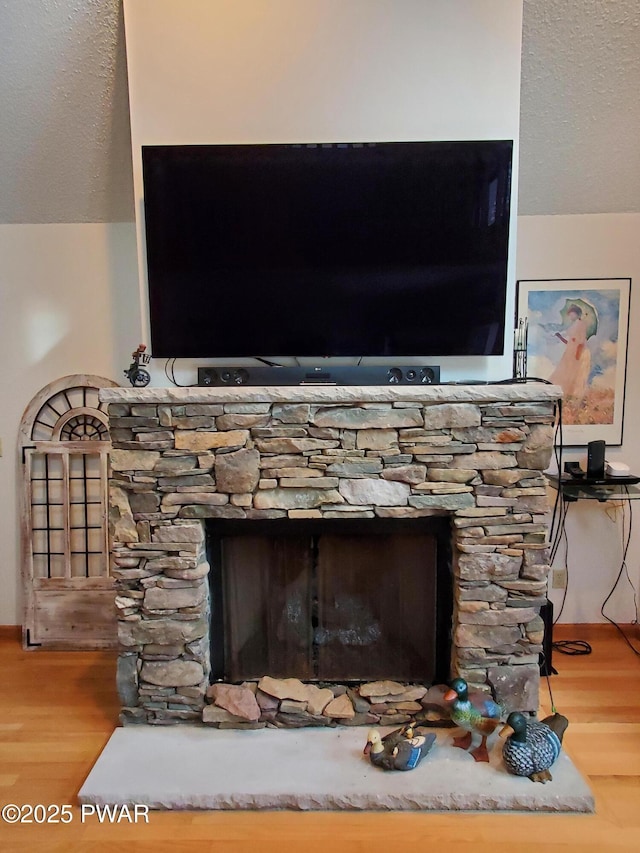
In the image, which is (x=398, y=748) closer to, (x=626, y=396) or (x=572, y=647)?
(x=572, y=647)

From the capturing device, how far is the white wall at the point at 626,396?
8.15 ft

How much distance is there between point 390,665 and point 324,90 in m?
2.22

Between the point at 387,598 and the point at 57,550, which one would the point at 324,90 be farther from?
the point at 57,550

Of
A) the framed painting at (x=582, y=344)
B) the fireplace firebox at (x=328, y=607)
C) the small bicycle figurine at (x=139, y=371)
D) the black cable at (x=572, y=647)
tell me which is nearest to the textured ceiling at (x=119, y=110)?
the framed painting at (x=582, y=344)

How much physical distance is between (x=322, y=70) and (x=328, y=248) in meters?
0.67

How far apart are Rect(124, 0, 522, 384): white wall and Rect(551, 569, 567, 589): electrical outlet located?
165 cm

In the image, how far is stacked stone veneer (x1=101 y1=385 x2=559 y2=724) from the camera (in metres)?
1.86

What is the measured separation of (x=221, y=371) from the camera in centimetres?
202

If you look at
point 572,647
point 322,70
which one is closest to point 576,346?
point 572,647

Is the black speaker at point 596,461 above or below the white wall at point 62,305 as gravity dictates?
below

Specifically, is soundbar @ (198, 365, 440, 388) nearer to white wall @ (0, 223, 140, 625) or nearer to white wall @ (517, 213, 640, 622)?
white wall @ (0, 223, 140, 625)

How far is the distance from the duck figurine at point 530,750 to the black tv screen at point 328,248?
131 centimetres

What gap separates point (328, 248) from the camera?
1.98 meters

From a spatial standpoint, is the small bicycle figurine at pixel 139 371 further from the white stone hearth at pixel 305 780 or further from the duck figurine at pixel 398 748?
the duck figurine at pixel 398 748
